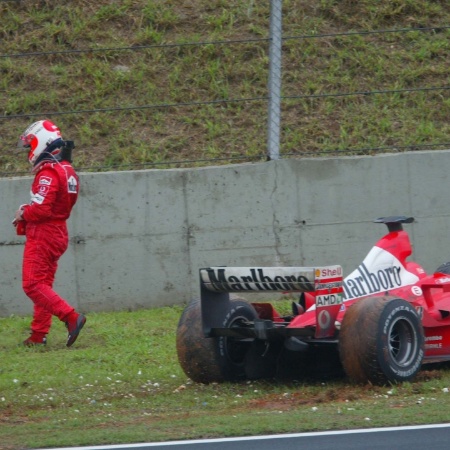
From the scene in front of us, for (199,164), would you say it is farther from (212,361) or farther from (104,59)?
(212,361)

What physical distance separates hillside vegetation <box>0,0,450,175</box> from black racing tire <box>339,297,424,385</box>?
13.3 feet

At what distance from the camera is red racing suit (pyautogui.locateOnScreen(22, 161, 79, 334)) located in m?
9.95

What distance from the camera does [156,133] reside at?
41.2ft

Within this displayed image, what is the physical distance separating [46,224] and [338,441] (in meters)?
4.67

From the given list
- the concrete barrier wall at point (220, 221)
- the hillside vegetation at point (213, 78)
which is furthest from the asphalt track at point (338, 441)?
the hillside vegetation at point (213, 78)

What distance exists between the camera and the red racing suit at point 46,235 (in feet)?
32.6

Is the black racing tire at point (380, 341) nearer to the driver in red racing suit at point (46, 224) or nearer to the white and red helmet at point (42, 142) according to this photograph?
the driver in red racing suit at point (46, 224)

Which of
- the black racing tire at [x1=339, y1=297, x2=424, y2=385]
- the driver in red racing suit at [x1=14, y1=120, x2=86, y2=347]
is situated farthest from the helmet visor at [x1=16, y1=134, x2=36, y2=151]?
the black racing tire at [x1=339, y1=297, x2=424, y2=385]

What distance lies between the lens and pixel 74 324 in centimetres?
989

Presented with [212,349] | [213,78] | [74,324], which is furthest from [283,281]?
[213,78]

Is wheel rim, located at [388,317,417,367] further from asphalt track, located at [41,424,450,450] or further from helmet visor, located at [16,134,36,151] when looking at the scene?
helmet visor, located at [16,134,36,151]

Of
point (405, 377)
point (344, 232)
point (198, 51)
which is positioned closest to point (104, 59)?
point (198, 51)

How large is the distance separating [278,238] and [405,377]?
3753mm

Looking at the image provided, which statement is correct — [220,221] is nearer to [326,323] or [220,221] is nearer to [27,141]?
[27,141]
